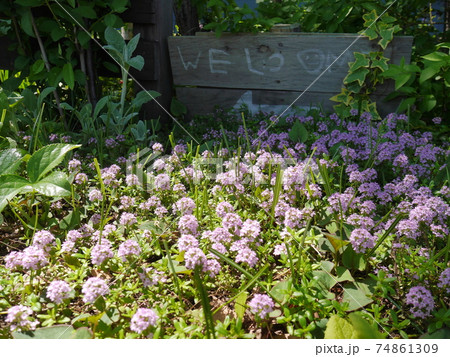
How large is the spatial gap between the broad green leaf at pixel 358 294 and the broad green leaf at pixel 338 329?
0.10 metres

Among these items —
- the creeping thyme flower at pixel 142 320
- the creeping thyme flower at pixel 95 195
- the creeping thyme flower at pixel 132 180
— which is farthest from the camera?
the creeping thyme flower at pixel 132 180

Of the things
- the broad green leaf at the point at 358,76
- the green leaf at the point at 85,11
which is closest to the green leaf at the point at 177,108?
the green leaf at the point at 85,11

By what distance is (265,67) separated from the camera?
384cm

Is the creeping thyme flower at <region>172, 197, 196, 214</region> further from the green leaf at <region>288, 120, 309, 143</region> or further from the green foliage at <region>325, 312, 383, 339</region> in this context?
the green leaf at <region>288, 120, 309, 143</region>

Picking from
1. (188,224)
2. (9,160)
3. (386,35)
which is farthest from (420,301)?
(386,35)

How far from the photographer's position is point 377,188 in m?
2.17

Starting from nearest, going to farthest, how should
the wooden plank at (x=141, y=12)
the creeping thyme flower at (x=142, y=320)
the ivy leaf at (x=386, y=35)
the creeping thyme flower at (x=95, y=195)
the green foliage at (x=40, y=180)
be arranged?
the creeping thyme flower at (x=142, y=320) < the green foliage at (x=40, y=180) < the creeping thyme flower at (x=95, y=195) < the ivy leaf at (x=386, y=35) < the wooden plank at (x=141, y=12)

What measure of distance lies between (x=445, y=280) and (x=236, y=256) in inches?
28.6

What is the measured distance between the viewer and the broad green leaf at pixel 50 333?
148 centimetres

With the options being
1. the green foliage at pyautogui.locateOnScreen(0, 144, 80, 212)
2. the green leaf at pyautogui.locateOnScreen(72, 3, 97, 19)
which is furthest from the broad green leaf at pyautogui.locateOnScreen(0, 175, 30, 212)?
the green leaf at pyautogui.locateOnScreen(72, 3, 97, 19)

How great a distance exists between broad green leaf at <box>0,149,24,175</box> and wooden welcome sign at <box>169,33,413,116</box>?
2.11 m

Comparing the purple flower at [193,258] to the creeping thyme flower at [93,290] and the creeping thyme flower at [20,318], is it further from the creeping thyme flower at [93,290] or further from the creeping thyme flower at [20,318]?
the creeping thyme flower at [20,318]

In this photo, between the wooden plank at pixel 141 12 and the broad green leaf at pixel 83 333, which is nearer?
the broad green leaf at pixel 83 333

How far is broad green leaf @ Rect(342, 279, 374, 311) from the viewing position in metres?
1.63
